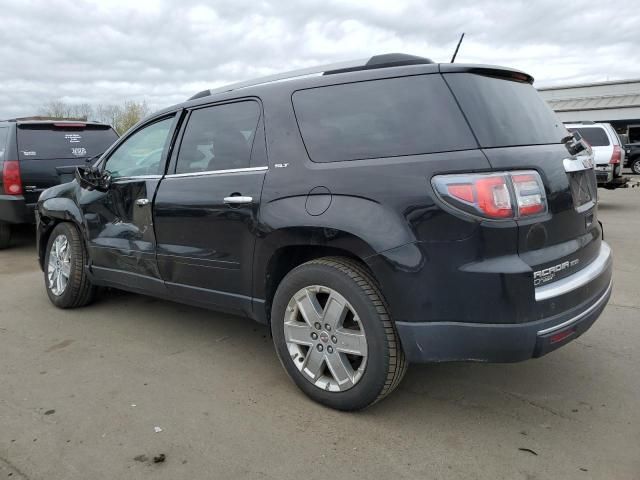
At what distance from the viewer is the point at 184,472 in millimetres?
2441

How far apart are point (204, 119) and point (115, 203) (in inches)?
43.8

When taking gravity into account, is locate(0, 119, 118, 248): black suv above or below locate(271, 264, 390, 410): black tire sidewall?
above

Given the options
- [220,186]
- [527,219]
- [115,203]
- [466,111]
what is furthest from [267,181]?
[115,203]

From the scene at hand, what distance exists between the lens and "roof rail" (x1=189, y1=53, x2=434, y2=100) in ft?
9.61

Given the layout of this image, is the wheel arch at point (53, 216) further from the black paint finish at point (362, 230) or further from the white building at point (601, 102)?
the white building at point (601, 102)

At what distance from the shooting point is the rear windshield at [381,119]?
2590 mm

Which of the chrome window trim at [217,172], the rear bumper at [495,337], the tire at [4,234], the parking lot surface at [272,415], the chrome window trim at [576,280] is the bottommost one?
the parking lot surface at [272,415]

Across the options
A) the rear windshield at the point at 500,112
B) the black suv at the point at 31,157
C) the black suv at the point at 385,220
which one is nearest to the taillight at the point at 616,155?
the black suv at the point at 385,220

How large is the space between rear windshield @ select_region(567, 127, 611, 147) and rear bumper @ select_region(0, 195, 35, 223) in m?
11.1

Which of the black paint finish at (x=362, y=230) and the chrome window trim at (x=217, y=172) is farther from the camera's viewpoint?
the chrome window trim at (x=217, y=172)

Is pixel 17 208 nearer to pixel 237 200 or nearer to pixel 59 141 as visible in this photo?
pixel 59 141

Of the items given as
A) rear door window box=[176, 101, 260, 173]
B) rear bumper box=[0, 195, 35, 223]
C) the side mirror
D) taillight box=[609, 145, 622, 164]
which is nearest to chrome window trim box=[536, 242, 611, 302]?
rear door window box=[176, 101, 260, 173]

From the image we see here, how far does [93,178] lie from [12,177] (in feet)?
11.2

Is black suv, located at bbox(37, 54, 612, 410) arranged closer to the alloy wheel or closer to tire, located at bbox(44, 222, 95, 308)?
the alloy wheel
